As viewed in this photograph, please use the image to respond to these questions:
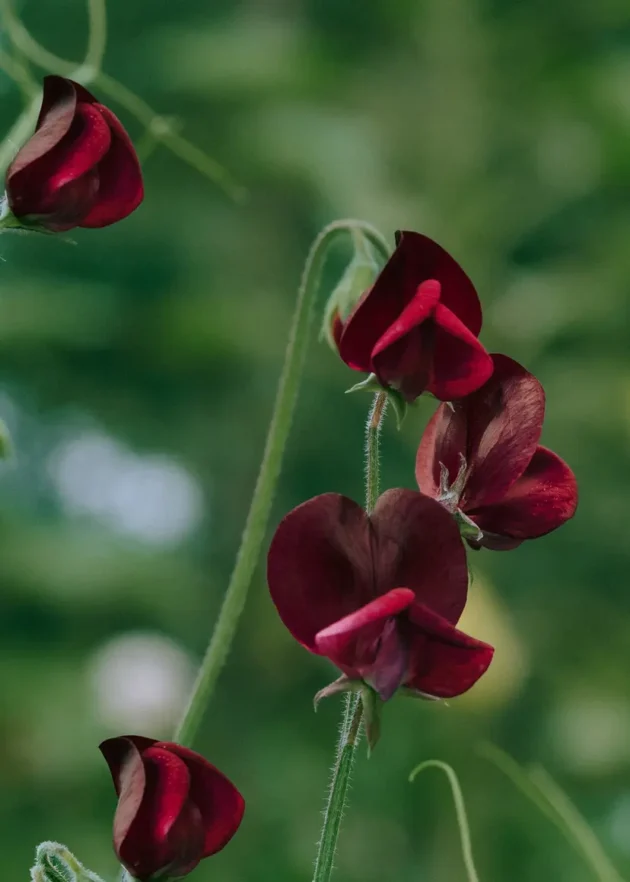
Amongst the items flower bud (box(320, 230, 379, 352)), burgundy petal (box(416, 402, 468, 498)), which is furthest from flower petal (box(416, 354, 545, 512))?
flower bud (box(320, 230, 379, 352))

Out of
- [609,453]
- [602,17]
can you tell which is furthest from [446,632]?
[602,17]

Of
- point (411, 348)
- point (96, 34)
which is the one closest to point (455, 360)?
point (411, 348)

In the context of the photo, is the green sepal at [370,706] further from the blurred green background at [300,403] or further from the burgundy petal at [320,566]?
the blurred green background at [300,403]

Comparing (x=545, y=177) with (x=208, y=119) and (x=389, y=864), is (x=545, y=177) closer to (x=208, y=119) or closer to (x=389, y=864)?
(x=208, y=119)

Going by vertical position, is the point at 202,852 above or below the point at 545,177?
below

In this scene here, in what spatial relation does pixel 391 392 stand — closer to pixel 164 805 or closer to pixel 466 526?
pixel 466 526

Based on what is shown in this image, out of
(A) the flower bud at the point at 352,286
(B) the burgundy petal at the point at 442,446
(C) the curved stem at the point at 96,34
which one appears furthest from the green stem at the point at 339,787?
(C) the curved stem at the point at 96,34
